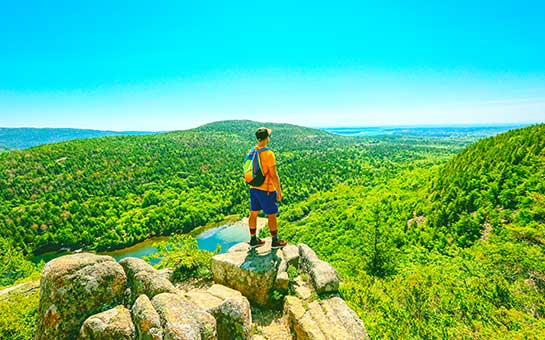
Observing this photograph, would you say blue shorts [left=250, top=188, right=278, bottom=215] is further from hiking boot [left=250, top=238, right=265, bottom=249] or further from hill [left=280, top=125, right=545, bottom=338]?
hill [left=280, top=125, right=545, bottom=338]

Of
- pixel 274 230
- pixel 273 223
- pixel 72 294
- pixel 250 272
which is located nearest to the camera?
pixel 72 294

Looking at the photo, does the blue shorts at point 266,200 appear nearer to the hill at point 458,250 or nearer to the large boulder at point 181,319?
the large boulder at point 181,319

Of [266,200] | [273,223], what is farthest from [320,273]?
[266,200]

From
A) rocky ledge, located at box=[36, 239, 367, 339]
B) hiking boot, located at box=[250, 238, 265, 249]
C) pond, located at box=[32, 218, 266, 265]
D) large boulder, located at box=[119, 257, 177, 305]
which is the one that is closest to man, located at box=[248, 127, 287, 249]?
hiking boot, located at box=[250, 238, 265, 249]

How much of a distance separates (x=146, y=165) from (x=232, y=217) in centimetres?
4339

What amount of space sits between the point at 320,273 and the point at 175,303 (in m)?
4.33

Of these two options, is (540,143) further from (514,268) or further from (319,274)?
(319,274)

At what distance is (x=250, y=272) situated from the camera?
739cm

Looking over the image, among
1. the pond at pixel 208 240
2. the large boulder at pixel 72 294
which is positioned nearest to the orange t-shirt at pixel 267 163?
the large boulder at pixel 72 294

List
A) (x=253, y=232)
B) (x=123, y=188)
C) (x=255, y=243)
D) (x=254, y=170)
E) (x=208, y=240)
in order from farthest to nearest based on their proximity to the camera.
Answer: (x=123, y=188)
(x=208, y=240)
(x=255, y=243)
(x=253, y=232)
(x=254, y=170)

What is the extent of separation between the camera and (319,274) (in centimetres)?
776

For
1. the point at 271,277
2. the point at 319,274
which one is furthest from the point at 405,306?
the point at 271,277

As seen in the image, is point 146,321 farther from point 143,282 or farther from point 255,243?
point 255,243

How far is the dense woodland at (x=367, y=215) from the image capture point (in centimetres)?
920
